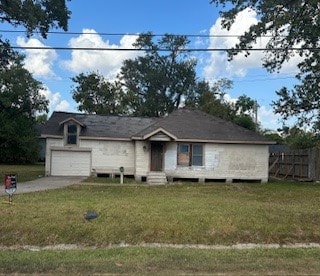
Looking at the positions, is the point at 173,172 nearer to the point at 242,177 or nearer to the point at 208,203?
the point at 242,177

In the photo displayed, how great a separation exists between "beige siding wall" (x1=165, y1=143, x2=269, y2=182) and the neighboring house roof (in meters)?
0.64

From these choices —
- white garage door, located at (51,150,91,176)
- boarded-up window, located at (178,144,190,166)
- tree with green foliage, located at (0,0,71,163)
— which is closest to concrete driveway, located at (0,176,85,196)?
white garage door, located at (51,150,91,176)

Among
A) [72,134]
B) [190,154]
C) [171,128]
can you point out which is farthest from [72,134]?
[190,154]

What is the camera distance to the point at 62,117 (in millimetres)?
31625

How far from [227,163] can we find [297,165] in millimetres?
5713

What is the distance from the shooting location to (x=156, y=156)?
92.7 ft

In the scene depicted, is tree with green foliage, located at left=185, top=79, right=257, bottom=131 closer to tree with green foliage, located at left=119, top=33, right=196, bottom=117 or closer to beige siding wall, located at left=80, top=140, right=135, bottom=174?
tree with green foliage, located at left=119, top=33, right=196, bottom=117

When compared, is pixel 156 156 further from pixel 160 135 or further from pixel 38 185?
pixel 38 185

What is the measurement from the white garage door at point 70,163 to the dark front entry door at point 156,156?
4380 mm

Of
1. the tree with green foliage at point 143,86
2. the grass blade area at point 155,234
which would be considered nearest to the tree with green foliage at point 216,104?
the tree with green foliage at point 143,86

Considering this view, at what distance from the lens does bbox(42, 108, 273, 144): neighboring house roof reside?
91.5ft

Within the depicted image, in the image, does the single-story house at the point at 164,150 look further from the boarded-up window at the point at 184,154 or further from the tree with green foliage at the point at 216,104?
the tree with green foliage at the point at 216,104

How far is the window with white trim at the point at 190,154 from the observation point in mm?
28047

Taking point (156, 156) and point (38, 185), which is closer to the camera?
point (38, 185)
